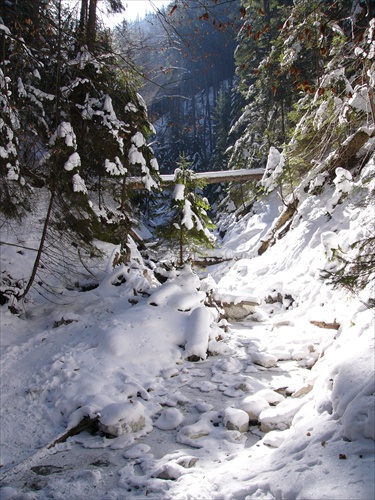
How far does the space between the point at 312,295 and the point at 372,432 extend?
301 inches

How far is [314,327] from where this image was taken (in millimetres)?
8625

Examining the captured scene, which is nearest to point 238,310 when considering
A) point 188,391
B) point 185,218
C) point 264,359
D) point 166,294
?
point 166,294

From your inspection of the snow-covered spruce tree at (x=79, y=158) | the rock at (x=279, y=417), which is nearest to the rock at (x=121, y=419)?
the rock at (x=279, y=417)

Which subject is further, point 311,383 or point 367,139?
point 367,139

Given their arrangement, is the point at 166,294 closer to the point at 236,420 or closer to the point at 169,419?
the point at 169,419

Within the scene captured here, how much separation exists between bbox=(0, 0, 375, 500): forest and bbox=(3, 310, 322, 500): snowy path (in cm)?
3

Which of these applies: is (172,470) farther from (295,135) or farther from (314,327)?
(295,135)

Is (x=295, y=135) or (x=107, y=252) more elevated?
(x=295, y=135)

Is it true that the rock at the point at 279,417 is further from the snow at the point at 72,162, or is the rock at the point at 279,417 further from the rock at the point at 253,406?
the snow at the point at 72,162

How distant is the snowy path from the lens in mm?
3498

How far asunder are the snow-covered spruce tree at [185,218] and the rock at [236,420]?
691 centimetres

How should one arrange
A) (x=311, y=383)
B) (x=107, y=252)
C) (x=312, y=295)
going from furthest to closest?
(x=107, y=252) < (x=312, y=295) < (x=311, y=383)

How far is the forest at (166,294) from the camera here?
3.46m

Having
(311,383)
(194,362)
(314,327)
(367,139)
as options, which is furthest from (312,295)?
(367,139)
